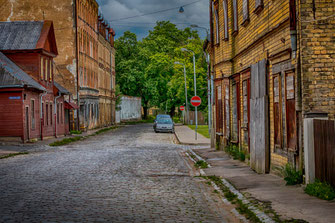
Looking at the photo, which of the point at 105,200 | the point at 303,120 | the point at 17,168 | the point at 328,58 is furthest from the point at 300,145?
the point at 17,168

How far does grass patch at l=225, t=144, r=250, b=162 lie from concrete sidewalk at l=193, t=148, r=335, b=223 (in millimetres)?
1279

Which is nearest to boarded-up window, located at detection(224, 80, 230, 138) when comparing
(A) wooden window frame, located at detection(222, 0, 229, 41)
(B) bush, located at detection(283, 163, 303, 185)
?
(A) wooden window frame, located at detection(222, 0, 229, 41)

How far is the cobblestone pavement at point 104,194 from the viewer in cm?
848

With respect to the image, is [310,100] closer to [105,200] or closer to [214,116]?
[105,200]

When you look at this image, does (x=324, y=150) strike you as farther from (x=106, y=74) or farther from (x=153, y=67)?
(x=153, y=67)

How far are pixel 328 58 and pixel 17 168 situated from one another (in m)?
10.4

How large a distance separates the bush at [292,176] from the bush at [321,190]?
3.30 ft

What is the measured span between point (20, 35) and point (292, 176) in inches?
1155

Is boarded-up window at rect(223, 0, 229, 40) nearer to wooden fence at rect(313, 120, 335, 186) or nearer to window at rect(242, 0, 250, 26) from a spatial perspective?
window at rect(242, 0, 250, 26)

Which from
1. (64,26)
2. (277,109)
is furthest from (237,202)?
(64,26)

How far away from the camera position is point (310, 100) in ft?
35.3

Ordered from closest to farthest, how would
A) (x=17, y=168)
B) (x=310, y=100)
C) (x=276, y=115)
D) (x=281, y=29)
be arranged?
(x=310, y=100) → (x=281, y=29) → (x=276, y=115) → (x=17, y=168)

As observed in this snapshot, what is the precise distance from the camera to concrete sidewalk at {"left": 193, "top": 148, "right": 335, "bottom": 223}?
304 inches

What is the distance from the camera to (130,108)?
88438mm
